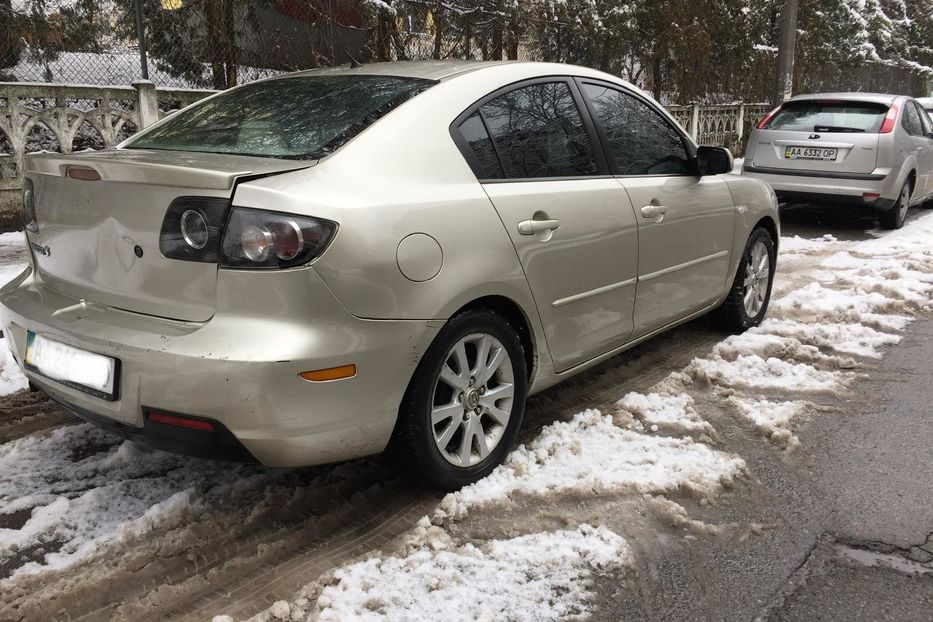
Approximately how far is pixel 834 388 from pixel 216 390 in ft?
10.7

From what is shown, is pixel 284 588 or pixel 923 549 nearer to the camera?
pixel 284 588

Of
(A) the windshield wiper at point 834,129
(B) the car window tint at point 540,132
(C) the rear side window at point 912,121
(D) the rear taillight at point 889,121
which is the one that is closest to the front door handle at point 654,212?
(B) the car window tint at point 540,132

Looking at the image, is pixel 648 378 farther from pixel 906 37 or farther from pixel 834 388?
pixel 906 37

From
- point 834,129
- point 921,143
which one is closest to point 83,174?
point 834,129

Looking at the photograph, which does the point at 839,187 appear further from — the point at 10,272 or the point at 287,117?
the point at 10,272

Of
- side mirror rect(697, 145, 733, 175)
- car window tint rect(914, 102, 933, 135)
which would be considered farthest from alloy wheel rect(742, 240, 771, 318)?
car window tint rect(914, 102, 933, 135)

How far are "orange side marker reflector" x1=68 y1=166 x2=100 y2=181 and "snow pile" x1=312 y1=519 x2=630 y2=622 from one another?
1.51 metres

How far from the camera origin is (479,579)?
2.48 m

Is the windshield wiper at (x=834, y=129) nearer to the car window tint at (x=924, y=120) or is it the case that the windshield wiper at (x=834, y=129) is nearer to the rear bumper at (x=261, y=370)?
the car window tint at (x=924, y=120)

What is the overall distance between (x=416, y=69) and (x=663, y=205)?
1390mm

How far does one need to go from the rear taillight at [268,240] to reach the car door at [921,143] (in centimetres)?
917

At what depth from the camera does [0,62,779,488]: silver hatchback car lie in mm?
2402

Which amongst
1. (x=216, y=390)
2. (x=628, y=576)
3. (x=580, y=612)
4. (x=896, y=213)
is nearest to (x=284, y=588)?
(x=216, y=390)

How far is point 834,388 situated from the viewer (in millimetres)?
4246
